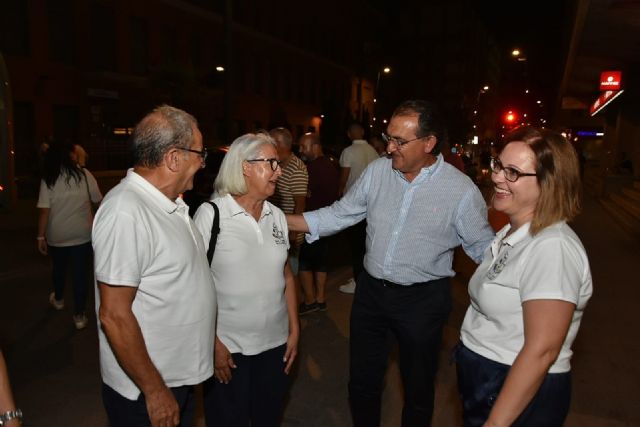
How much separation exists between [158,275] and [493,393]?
142 centimetres

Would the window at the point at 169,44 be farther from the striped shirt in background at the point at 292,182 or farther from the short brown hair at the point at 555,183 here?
the short brown hair at the point at 555,183

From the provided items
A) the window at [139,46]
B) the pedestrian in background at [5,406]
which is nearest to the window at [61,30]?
the window at [139,46]

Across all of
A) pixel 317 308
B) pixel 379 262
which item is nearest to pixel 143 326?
pixel 379 262

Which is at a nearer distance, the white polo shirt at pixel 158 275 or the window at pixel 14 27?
the white polo shirt at pixel 158 275

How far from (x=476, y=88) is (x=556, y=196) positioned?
9897 centimetres

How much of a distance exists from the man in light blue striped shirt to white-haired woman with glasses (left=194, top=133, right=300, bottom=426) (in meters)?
0.59

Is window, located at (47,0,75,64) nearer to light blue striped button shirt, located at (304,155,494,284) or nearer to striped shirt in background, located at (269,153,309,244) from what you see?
striped shirt in background, located at (269,153,309,244)

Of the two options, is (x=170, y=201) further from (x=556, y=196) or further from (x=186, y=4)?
(x=186, y=4)

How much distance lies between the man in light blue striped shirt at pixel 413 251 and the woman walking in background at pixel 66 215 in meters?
3.66

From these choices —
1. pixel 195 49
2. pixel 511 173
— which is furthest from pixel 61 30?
pixel 511 173

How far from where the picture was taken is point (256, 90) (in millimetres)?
39125

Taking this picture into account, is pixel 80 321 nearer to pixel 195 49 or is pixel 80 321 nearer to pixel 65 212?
pixel 65 212

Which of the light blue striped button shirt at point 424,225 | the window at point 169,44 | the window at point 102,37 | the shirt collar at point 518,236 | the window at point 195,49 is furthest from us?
the window at point 195,49

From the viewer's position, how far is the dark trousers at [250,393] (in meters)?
3.01
